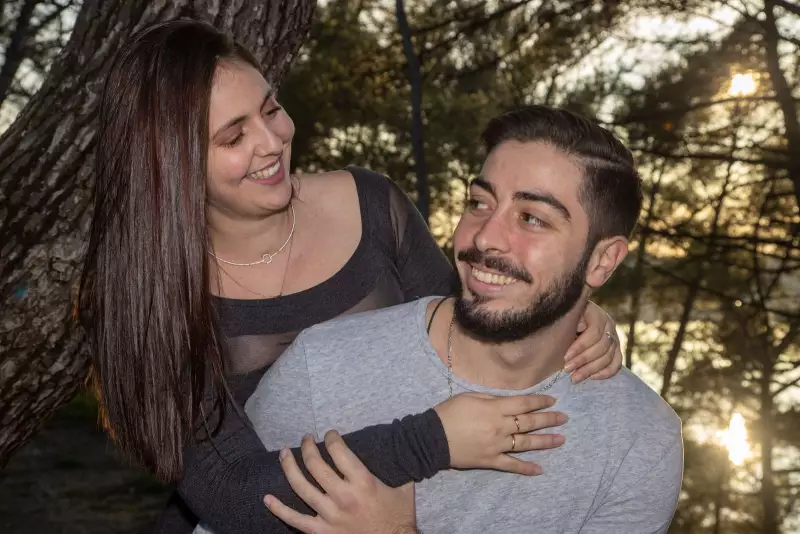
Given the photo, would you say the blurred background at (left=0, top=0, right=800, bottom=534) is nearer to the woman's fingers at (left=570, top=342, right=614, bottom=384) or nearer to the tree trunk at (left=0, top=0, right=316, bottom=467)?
the tree trunk at (left=0, top=0, right=316, bottom=467)

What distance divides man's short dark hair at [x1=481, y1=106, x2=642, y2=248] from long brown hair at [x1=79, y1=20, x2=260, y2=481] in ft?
2.92

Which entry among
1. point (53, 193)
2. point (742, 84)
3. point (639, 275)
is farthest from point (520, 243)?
point (639, 275)

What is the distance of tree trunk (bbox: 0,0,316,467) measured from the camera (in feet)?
9.15

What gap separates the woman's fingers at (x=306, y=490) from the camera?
2.14 metres

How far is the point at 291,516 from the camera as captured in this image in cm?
217

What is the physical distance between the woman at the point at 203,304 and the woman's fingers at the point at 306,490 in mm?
58

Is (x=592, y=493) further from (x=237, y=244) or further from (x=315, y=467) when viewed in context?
(x=237, y=244)

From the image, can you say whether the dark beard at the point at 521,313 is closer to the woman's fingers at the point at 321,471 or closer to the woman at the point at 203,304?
the woman at the point at 203,304

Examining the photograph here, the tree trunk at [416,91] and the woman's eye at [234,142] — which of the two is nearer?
the woman's eye at [234,142]

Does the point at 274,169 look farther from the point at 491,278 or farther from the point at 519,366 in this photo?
the point at 519,366

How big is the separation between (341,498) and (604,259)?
1077 millimetres

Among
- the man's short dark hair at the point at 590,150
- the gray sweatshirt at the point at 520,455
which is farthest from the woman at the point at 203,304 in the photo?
the man's short dark hair at the point at 590,150

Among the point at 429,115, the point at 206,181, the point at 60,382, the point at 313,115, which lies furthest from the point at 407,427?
the point at 429,115

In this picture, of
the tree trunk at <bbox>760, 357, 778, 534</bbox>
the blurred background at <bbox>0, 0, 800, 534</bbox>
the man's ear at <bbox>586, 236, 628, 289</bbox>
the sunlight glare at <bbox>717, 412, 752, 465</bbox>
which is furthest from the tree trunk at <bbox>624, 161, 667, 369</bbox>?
the man's ear at <bbox>586, 236, 628, 289</bbox>
